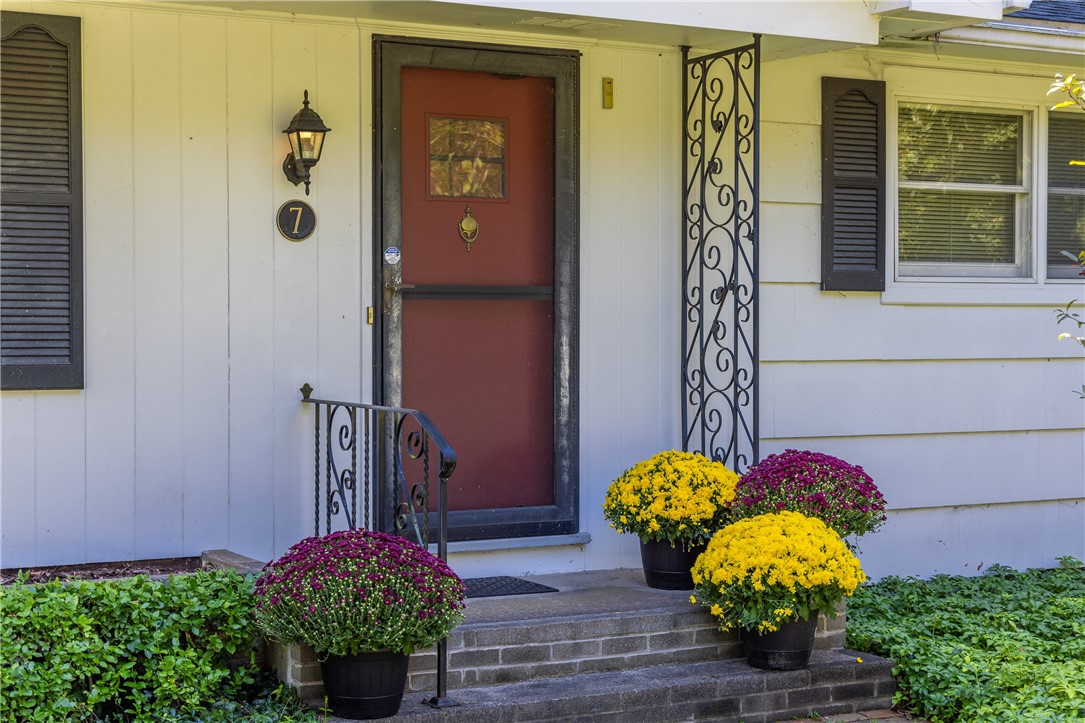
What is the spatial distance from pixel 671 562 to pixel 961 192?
2.84 m

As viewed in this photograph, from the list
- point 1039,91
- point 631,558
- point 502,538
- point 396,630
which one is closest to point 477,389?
point 502,538

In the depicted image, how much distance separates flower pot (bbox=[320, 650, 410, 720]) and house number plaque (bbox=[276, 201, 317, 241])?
1.97m

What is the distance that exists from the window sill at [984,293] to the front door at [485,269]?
184cm

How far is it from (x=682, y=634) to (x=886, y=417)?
2.10 metres

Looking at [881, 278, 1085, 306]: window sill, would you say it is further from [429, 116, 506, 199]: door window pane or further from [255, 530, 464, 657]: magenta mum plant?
[255, 530, 464, 657]: magenta mum plant

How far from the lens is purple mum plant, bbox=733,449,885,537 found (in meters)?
5.22

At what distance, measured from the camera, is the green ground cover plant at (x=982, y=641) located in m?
4.71

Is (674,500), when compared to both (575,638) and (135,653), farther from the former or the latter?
(135,653)

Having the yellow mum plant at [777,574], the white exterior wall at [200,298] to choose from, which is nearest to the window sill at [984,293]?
the yellow mum plant at [777,574]

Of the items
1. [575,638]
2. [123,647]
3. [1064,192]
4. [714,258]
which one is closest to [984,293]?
[1064,192]

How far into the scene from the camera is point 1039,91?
6969 millimetres

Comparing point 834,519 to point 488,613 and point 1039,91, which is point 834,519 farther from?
point 1039,91

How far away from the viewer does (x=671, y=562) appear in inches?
215

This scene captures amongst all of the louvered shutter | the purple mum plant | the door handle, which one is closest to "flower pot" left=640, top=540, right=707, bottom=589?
the purple mum plant
